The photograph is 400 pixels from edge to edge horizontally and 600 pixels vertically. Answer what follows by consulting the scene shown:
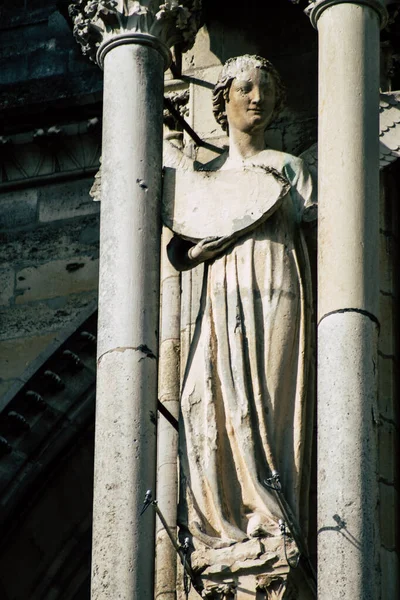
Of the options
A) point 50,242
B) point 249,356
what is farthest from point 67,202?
point 249,356

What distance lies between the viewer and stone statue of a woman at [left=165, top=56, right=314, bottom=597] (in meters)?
14.6

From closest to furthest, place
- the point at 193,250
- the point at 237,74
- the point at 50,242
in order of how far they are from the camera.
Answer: the point at 193,250
the point at 237,74
the point at 50,242

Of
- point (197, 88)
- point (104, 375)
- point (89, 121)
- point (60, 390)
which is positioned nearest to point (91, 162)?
point (89, 121)

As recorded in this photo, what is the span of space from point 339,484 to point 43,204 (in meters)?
5.56

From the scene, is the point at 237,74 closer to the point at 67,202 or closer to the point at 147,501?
the point at 147,501

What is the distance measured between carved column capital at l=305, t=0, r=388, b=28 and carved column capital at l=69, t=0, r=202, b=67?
679mm

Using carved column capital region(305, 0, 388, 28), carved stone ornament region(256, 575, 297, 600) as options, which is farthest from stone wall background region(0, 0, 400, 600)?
carved stone ornament region(256, 575, 297, 600)

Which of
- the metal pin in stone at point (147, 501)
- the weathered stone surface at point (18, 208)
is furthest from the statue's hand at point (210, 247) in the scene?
the weathered stone surface at point (18, 208)

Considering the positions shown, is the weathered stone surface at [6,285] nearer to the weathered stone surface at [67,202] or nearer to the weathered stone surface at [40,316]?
the weathered stone surface at [40,316]

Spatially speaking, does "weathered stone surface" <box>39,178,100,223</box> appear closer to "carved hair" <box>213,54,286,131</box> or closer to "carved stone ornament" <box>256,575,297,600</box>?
"carved hair" <box>213,54,286,131</box>

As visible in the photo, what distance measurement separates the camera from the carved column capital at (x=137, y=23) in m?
15.4

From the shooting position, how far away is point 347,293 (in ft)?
47.6

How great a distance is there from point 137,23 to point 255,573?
2.91m

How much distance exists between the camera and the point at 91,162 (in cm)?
1927
